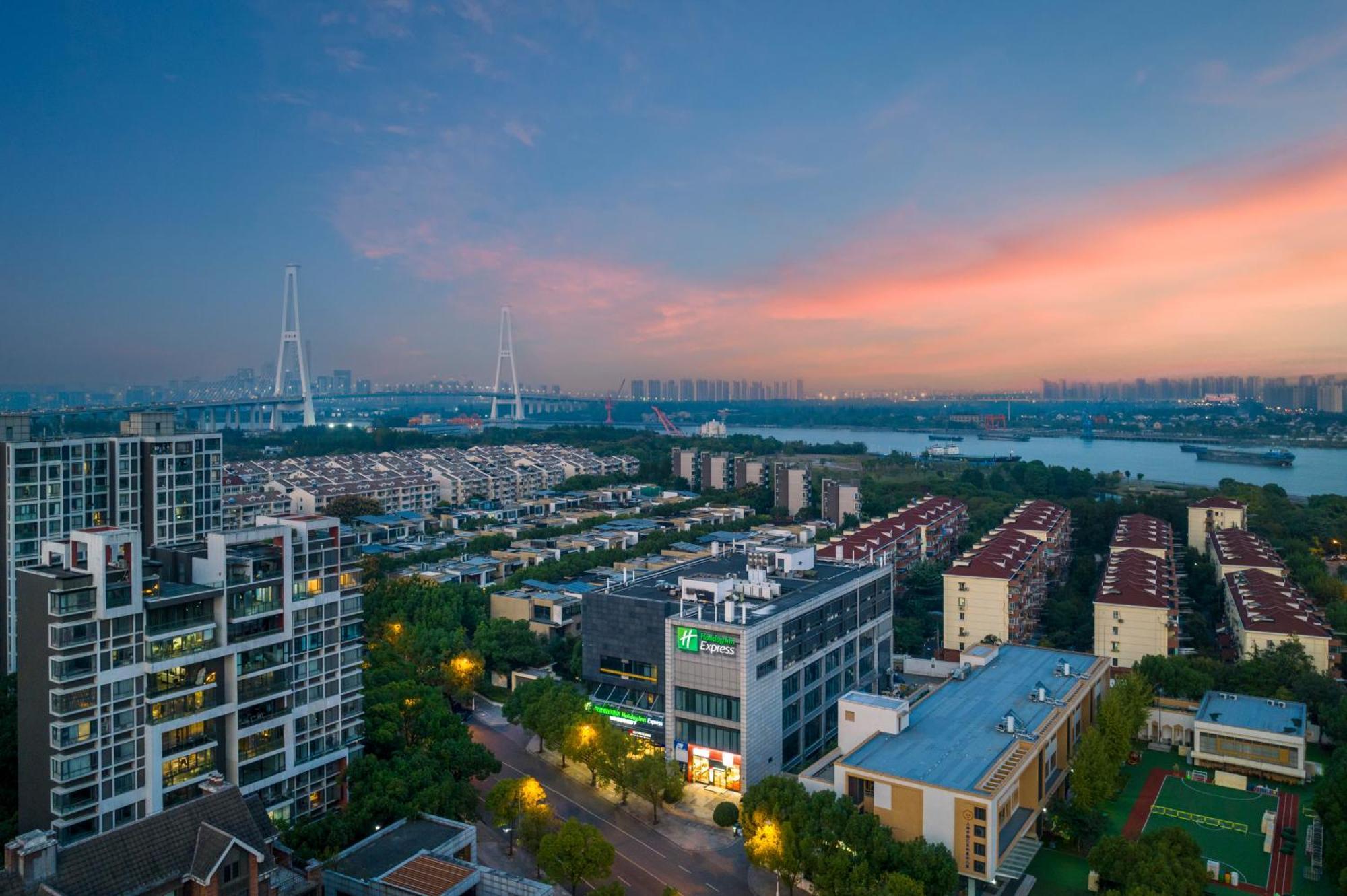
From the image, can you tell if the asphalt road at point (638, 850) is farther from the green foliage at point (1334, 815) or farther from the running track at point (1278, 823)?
the green foliage at point (1334, 815)

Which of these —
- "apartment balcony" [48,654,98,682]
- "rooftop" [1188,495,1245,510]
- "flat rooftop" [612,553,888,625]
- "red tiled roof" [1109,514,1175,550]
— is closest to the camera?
"apartment balcony" [48,654,98,682]

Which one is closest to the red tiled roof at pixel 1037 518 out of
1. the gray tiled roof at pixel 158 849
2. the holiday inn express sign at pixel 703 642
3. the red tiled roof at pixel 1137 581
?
the red tiled roof at pixel 1137 581

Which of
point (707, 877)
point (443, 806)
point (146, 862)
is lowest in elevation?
point (707, 877)

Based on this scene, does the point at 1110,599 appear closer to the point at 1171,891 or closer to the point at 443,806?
the point at 1171,891

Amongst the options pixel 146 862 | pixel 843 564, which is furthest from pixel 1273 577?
pixel 146 862

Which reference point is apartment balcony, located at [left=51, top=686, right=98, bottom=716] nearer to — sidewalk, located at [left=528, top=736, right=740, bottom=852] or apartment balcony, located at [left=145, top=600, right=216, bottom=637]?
apartment balcony, located at [left=145, top=600, right=216, bottom=637]

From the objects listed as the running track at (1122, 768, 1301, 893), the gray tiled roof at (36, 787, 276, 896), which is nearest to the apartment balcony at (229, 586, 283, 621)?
the gray tiled roof at (36, 787, 276, 896)

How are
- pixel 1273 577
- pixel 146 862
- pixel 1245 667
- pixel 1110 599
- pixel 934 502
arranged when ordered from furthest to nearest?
pixel 934 502
pixel 1273 577
pixel 1110 599
pixel 1245 667
pixel 146 862
